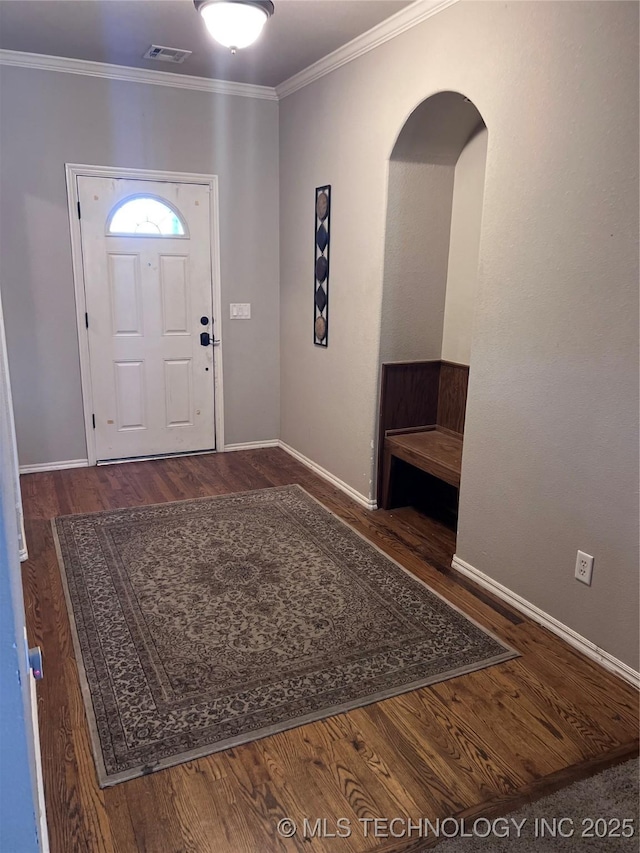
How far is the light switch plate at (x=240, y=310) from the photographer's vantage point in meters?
4.74

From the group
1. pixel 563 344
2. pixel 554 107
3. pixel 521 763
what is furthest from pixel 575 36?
pixel 521 763

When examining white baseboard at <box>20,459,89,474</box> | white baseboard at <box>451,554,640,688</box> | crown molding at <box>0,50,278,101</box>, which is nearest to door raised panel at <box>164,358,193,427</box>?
white baseboard at <box>20,459,89,474</box>

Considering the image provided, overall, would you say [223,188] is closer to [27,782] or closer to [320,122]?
[320,122]

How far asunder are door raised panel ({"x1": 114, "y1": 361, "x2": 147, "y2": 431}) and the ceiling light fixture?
7.82 ft

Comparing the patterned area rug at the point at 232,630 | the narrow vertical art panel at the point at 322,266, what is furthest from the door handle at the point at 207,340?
the patterned area rug at the point at 232,630

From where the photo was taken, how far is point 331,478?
168 inches

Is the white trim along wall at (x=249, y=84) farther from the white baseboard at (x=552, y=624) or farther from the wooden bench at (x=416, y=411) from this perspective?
the white baseboard at (x=552, y=624)

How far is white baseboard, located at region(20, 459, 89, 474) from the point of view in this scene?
4.32 m

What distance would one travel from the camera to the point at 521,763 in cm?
186

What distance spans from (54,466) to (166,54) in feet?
9.25

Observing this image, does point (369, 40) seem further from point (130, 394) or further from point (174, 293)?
point (130, 394)

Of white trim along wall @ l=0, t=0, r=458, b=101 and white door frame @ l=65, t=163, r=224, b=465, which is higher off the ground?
white trim along wall @ l=0, t=0, r=458, b=101

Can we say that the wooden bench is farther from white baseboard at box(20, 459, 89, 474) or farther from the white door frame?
white baseboard at box(20, 459, 89, 474)

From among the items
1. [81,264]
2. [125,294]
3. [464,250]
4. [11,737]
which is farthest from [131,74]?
[11,737]
